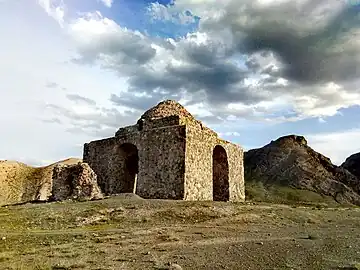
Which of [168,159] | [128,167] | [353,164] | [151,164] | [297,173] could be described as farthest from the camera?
[353,164]

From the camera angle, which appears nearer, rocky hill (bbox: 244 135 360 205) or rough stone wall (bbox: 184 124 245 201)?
rough stone wall (bbox: 184 124 245 201)

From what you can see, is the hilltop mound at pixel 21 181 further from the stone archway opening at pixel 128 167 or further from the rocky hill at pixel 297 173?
the rocky hill at pixel 297 173

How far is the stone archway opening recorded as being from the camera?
2566cm

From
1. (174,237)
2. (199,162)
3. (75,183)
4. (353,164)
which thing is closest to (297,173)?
(353,164)

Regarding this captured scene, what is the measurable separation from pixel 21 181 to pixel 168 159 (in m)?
33.6

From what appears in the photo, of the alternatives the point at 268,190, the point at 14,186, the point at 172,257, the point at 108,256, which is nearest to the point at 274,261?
the point at 172,257

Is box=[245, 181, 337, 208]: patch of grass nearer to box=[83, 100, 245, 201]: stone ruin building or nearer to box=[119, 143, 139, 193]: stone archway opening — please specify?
box=[83, 100, 245, 201]: stone ruin building

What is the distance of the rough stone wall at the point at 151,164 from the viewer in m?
21.4

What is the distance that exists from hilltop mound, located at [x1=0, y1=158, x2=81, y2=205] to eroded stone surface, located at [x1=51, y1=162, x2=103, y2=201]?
21.1m

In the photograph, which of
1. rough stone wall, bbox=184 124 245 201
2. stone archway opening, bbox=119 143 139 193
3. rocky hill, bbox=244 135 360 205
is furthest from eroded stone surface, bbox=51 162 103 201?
rocky hill, bbox=244 135 360 205

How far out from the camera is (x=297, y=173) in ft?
157

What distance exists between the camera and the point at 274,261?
9070mm

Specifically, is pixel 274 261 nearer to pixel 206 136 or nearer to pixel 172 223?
pixel 172 223

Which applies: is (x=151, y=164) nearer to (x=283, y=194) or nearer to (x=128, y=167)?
(x=128, y=167)
